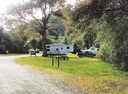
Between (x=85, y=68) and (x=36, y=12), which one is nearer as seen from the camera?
(x=85, y=68)

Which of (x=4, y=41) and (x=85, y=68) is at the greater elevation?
(x=4, y=41)

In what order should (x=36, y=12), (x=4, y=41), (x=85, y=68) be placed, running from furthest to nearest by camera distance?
1. (x=4, y=41)
2. (x=36, y=12)
3. (x=85, y=68)

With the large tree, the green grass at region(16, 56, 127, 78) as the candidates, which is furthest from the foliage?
the green grass at region(16, 56, 127, 78)

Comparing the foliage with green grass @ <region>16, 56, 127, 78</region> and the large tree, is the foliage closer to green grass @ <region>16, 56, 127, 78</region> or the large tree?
the large tree

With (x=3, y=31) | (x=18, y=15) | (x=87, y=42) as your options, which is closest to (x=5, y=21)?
(x=18, y=15)

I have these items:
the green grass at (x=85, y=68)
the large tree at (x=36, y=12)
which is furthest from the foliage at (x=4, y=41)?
the green grass at (x=85, y=68)

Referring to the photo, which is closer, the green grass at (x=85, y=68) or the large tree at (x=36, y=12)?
the green grass at (x=85, y=68)

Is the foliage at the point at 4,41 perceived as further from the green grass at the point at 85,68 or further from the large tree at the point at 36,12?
the green grass at the point at 85,68

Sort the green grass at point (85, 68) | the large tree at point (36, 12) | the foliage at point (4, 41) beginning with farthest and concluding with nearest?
the foliage at point (4, 41), the large tree at point (36, 12), the green grass at point (85, 68)

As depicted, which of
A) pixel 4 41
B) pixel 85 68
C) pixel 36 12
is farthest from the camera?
pixel 4 41

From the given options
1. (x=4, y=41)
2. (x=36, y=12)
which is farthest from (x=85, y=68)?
(x=4, y=41)

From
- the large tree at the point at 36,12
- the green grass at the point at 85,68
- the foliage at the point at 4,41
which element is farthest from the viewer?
the foliage at the point at 4,41

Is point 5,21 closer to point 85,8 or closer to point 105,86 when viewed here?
point 85,8

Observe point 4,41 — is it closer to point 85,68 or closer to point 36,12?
point 36,12
